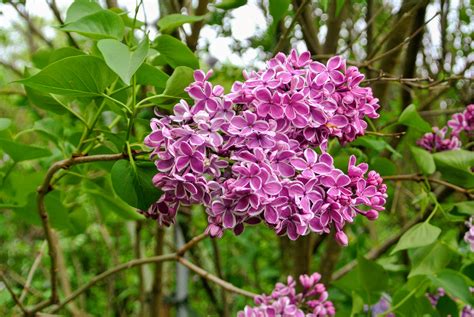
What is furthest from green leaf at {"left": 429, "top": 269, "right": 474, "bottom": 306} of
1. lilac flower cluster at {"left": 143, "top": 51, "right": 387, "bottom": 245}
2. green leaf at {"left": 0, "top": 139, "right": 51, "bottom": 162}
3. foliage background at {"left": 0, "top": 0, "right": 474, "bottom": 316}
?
green leaf at {"left": 0, "top": 139, "right": 51, "bottom": 162}

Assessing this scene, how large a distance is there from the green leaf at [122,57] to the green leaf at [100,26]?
0.07m

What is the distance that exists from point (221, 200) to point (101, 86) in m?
0.19

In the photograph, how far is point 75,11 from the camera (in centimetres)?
69

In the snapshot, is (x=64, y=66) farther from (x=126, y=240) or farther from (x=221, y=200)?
(x=126, y=240)

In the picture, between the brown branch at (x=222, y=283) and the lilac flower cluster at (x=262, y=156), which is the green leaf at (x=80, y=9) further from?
the brown branch at (x=222, y=283)

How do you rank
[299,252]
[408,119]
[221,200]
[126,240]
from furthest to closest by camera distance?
[126,240] < [299,252] < [408,119] < [221,200]

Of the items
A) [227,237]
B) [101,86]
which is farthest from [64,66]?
[227,237]

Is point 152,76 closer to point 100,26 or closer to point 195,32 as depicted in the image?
point 100,26

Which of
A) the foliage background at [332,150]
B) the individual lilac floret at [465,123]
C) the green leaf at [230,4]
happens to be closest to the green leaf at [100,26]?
the foliage background at [332,150]

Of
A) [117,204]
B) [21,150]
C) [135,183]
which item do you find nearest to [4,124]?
[21,150]

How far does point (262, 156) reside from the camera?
0.56 metres

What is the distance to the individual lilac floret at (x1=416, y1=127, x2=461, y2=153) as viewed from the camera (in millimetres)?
1073

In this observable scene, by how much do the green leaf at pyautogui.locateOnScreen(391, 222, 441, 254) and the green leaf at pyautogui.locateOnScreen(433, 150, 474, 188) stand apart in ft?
0.37

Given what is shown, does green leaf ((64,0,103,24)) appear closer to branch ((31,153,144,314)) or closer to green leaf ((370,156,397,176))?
branch ((31,153,144,314))
